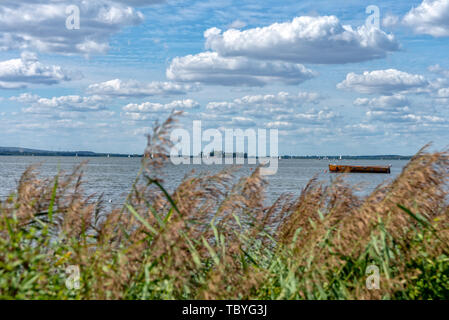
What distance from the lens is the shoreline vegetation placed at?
5078 mm

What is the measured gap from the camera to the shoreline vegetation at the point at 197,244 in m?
5.08

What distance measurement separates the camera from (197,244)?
567 centimetres

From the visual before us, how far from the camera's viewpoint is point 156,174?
517 cm
